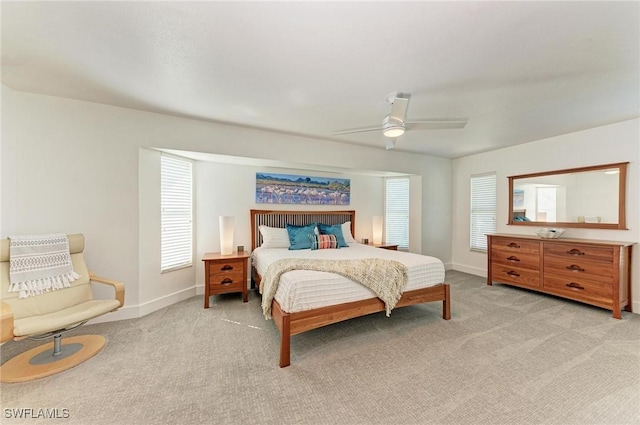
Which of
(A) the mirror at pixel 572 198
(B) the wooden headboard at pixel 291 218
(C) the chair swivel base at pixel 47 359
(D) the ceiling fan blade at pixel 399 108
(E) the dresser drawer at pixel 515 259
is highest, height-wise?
(D) the ceiling fan blade at pixel 399 108

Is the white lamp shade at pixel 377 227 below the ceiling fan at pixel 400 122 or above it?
below

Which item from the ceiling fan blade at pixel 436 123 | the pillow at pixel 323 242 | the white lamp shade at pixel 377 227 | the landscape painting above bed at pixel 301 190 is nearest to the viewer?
the ceiling fan blade at pixel 436 123

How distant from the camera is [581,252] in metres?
3.48

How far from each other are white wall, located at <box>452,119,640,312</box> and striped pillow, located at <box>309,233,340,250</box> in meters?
3.29

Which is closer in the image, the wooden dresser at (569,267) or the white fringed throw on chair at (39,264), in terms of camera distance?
the white fringed throw on chair at (39,264)

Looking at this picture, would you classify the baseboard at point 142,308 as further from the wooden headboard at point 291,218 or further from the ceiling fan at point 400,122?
the ceiling fan at point 400,122

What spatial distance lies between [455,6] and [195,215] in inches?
161

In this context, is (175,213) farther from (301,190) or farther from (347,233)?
(347,233)

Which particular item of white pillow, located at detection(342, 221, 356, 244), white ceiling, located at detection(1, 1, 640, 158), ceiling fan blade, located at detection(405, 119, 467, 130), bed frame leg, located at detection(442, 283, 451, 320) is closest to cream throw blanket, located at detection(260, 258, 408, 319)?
bed frame leg, located at detection(442, 283, 451, 320)

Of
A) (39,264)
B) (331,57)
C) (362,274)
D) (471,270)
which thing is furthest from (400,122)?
(471,270)

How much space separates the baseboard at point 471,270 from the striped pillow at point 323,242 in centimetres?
328

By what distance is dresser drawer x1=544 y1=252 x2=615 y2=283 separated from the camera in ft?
10.6

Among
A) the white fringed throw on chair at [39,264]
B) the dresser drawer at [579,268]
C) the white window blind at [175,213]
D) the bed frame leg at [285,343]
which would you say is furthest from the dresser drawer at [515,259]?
the white fringed throw on chair at [39,264]

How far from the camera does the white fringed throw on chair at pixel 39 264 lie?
2285mm
